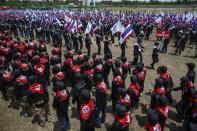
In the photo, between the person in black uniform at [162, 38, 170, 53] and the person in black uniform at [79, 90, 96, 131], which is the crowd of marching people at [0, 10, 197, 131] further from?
the person in black uniform at [162, 38, 170, 53]

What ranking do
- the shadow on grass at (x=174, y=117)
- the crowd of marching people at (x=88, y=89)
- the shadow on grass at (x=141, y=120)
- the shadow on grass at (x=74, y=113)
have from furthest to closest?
the shadow on grass at (x=74, y=113) < the shadow on grass at (x=174, y=117) < the shadow on grass at (x=141, y=120) < the crowd of marching people at (x=88, y=89)

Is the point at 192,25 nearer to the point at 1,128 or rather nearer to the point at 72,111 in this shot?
the point at 72,111

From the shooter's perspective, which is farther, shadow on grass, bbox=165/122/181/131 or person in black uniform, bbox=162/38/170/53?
person in black uniform, bbox=162/38/170/53

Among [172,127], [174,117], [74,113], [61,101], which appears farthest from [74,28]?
[61,101]

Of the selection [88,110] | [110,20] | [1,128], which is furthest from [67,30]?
[88,110]

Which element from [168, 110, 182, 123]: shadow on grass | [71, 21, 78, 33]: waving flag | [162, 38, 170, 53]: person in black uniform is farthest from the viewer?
[162, 38, 170, 53]: person in black uniform

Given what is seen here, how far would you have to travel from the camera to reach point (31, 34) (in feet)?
111

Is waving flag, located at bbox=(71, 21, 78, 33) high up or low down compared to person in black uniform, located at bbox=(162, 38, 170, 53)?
up

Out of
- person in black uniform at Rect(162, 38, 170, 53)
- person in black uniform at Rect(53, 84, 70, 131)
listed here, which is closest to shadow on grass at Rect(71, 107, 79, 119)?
person in black uniform at Rect(53, 84, 70, 131)

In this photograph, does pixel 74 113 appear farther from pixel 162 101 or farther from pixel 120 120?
pixel 120 120

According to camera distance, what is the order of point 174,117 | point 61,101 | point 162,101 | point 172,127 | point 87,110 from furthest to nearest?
A: point 174,117 < point 172,127 < point 61,101 < point 162,101 < point 87,110

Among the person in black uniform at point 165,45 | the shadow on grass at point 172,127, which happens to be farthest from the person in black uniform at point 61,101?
the person in black uniform at point 165,45

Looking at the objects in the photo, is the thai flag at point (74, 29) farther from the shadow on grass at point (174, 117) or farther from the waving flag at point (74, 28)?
the shadow on grass at point (174, 117)

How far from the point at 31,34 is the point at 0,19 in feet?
31.9
